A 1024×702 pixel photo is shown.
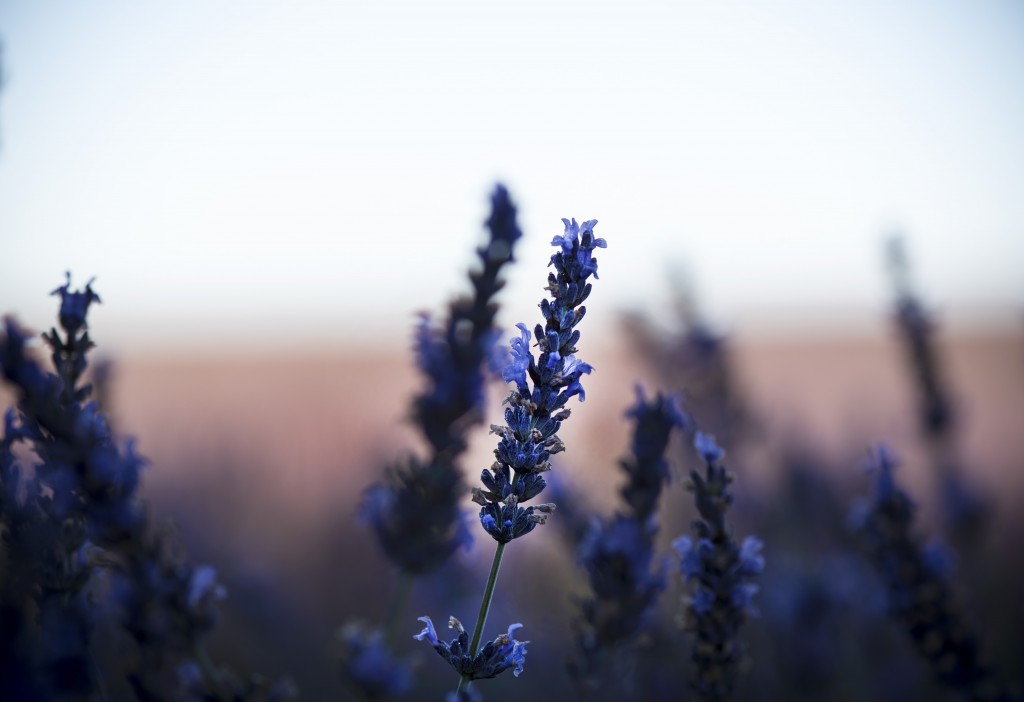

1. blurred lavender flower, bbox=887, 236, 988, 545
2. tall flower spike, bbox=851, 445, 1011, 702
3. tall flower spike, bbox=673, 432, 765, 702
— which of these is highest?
blurred lavender flower, bbox=887, 236, 988, 545

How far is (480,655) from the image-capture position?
188 centimetres

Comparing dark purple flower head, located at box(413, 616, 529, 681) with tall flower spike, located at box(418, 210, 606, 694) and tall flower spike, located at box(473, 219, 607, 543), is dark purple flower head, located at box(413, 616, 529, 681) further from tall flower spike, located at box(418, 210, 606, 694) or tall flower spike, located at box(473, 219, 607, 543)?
tall flower spike, located at box(473, 219, 607, 543)

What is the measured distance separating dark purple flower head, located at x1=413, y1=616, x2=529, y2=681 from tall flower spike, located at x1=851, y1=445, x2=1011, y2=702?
1.94 m

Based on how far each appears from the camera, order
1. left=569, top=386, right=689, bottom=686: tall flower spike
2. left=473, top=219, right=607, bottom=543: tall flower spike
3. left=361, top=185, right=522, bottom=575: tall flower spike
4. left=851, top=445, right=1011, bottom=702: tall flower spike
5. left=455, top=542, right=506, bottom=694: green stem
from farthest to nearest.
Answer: left=851, top=445, right=1011, bottom=702: tall flower spike < left=361, top=185, right=522, bottom=575: tall flower spike < left=569, top=386, right=689, bottom=686: tall flower spike < left=473, top=219, right=607, bottom=543: tall flower spike < left=455, top=542, right=506, bottom=694: green stem

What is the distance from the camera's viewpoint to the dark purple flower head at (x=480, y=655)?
72.3 inches

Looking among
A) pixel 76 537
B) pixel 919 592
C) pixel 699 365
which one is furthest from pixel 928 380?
pixel 76 537

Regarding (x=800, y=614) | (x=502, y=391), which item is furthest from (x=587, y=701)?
(x=800, y=614)

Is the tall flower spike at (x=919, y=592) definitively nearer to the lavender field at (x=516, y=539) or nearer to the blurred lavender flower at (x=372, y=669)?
the lavender field at (x=516, y=539)

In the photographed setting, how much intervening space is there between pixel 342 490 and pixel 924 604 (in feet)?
17.6

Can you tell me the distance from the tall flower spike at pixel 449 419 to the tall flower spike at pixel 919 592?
174 cm

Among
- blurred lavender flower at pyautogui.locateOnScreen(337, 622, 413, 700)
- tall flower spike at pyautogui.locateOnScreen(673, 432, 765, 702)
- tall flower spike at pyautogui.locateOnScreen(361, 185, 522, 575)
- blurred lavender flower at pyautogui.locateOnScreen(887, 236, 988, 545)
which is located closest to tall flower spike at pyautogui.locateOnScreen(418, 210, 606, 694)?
tall flower spike at pyautogui.locateOnScreen(673, 432, 765, 702)

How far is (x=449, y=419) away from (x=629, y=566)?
93 centimetres

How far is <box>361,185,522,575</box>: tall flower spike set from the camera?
2.89m

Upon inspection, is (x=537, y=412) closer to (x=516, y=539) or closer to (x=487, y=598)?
(x=487, y=598)
